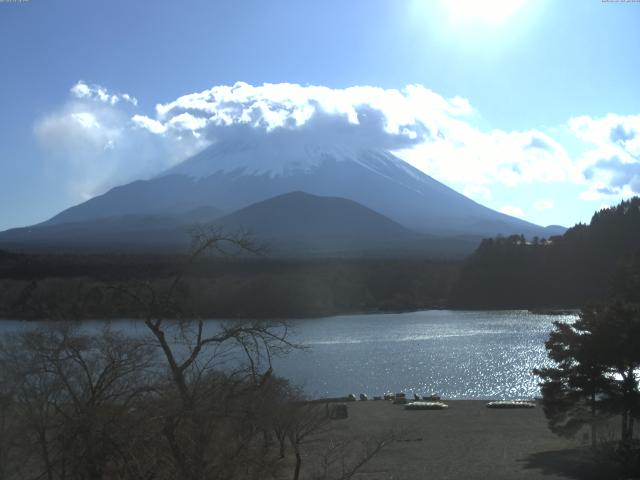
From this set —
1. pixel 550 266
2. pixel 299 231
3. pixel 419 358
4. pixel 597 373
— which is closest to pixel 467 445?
pixel 597 373

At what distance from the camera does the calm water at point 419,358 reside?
2188 cm

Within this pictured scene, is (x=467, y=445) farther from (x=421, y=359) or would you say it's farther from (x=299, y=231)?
(x=299, y=231)

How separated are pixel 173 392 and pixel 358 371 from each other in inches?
816

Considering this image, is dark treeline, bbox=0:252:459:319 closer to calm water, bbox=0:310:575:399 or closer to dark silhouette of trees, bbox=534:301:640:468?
calm water, bbox=0:310:575:399

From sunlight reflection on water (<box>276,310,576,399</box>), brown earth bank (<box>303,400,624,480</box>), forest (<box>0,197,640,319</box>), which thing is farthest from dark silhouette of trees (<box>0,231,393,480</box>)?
forest (<box>0,197,640,319</box>)

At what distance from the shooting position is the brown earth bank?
35.1 feet

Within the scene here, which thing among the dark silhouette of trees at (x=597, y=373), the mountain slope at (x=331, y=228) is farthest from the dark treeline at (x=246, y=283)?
the mountain slope at (x=331, y=228)

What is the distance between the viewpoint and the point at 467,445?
13250 millimetres

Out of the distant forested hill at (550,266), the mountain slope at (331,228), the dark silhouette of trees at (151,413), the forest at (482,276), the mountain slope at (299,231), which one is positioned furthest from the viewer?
the mountain slope at (331,228)

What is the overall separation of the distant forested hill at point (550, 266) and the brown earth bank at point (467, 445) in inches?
1617

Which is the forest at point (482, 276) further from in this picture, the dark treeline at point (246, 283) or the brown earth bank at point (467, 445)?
the brown earth bank at point (467, 445)

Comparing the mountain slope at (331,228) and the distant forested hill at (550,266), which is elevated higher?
the mountain slope at (331,228)

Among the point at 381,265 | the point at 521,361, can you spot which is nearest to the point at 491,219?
the point at 381,265

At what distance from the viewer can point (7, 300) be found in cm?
2694
